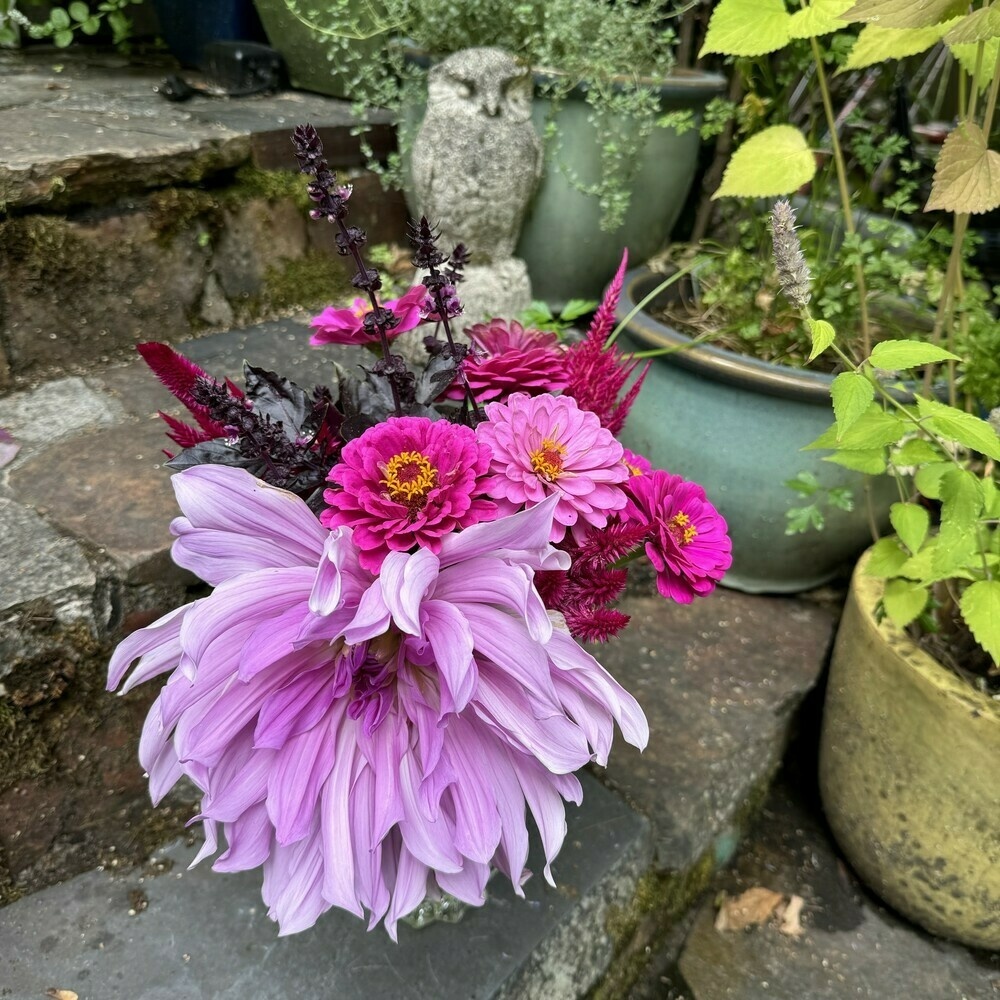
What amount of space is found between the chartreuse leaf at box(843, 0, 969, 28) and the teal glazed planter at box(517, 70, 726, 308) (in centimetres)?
88

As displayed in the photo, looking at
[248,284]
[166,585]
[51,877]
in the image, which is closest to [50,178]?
[248,284]

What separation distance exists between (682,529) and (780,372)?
741 millimetres

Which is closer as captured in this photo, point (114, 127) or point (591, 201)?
point (114, 127)

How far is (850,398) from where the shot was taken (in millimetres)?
659

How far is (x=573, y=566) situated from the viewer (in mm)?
669

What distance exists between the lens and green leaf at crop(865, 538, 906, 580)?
1.08 meters

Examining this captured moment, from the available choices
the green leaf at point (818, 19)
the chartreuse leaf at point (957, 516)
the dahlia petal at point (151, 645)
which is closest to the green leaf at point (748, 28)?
the green leaf at point (818, 19)

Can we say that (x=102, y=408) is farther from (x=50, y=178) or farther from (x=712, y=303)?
(x=712, y=303)

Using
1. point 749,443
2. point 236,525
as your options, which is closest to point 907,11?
point 749,443

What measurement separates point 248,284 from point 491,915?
120cm

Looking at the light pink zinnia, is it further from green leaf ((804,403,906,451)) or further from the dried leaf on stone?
the dried leaf on stone

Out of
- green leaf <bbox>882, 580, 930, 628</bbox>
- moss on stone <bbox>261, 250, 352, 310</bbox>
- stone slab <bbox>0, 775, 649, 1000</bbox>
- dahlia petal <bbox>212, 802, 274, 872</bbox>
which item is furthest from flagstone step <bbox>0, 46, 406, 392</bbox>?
green leaf <bbox>882, 580, 930, 628</bbox>

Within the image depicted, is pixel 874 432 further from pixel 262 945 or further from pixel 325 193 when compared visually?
pixel 262 945

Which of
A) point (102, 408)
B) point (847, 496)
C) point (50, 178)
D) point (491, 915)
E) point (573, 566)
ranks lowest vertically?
point (491, 915)
